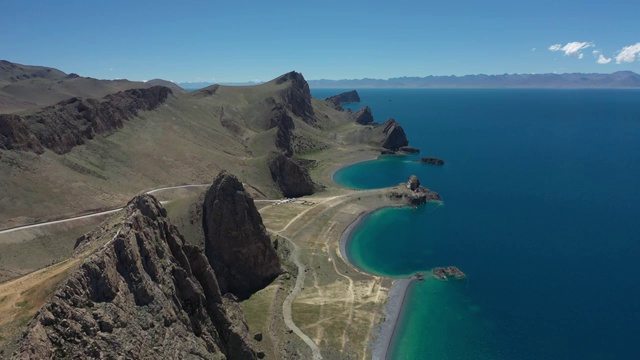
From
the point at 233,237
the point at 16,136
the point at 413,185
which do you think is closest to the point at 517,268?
the point at 413,185

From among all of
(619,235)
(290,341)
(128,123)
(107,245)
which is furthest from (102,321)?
(128,123)

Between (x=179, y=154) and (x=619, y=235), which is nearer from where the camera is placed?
(x=619, y=235)

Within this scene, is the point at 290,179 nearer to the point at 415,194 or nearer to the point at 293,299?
the point at 415,194

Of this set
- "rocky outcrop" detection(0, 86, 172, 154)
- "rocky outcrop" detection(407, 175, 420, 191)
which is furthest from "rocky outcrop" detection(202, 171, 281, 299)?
"rocky outcrop" detection(407, 175, 420, 191)

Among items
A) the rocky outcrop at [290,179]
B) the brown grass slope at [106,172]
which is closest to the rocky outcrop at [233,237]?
the brown grass slope at [106,172]

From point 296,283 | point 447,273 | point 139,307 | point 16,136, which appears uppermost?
point 16,136

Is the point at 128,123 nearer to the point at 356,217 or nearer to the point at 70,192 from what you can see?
the point at 70,192

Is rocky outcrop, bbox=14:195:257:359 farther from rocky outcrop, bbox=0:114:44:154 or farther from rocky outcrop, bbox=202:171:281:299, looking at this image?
rocky outcrop, bbox=0:114:44:154
